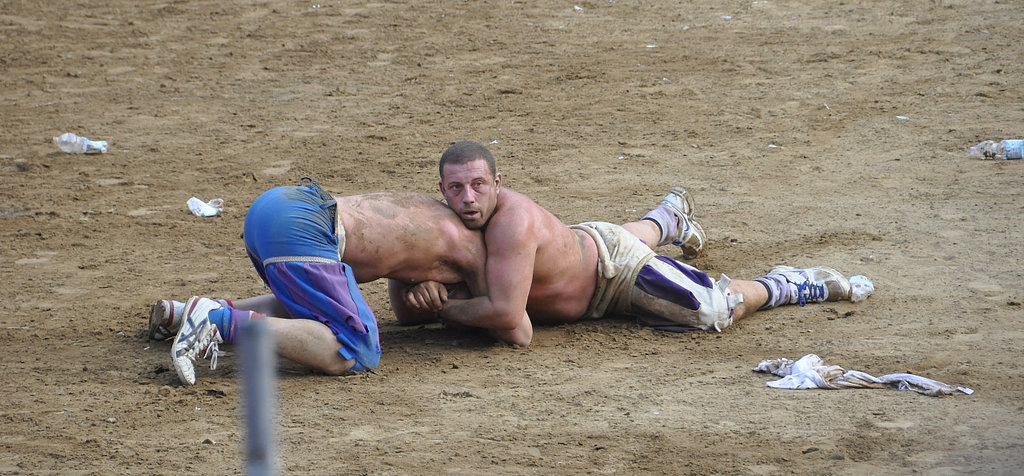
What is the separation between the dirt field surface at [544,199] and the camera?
406 cm

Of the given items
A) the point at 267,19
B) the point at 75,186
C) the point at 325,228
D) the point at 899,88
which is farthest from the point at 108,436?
the point at 267,19

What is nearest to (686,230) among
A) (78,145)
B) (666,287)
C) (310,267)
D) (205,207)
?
(666,287)

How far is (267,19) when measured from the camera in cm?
1166

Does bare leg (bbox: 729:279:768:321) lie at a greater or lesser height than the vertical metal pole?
lesser

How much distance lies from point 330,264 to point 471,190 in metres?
0.71

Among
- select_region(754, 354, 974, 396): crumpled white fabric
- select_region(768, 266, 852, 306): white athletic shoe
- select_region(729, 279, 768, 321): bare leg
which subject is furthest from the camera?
select_region(768, 266, 852, 306): white athletic shoe

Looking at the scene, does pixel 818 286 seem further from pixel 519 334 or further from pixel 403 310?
pixel 403 310

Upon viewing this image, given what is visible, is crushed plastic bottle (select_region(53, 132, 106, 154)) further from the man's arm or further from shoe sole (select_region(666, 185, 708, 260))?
shoe sole (select_region(666, 185, 708, 260))

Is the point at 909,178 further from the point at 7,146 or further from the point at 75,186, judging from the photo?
the point at 7,146

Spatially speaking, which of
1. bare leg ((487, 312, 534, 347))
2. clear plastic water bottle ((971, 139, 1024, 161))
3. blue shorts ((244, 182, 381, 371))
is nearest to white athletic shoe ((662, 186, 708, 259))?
bare leg ((487, 312, 534, 347))

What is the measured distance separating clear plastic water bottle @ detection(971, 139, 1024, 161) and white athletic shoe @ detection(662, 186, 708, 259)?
2.53m

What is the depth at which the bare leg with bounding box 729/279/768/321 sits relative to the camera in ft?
18.2

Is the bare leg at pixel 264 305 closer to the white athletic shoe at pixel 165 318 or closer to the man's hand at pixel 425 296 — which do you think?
the white athletic shoe at pixel 165 318

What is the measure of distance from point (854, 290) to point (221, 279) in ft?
11.2
